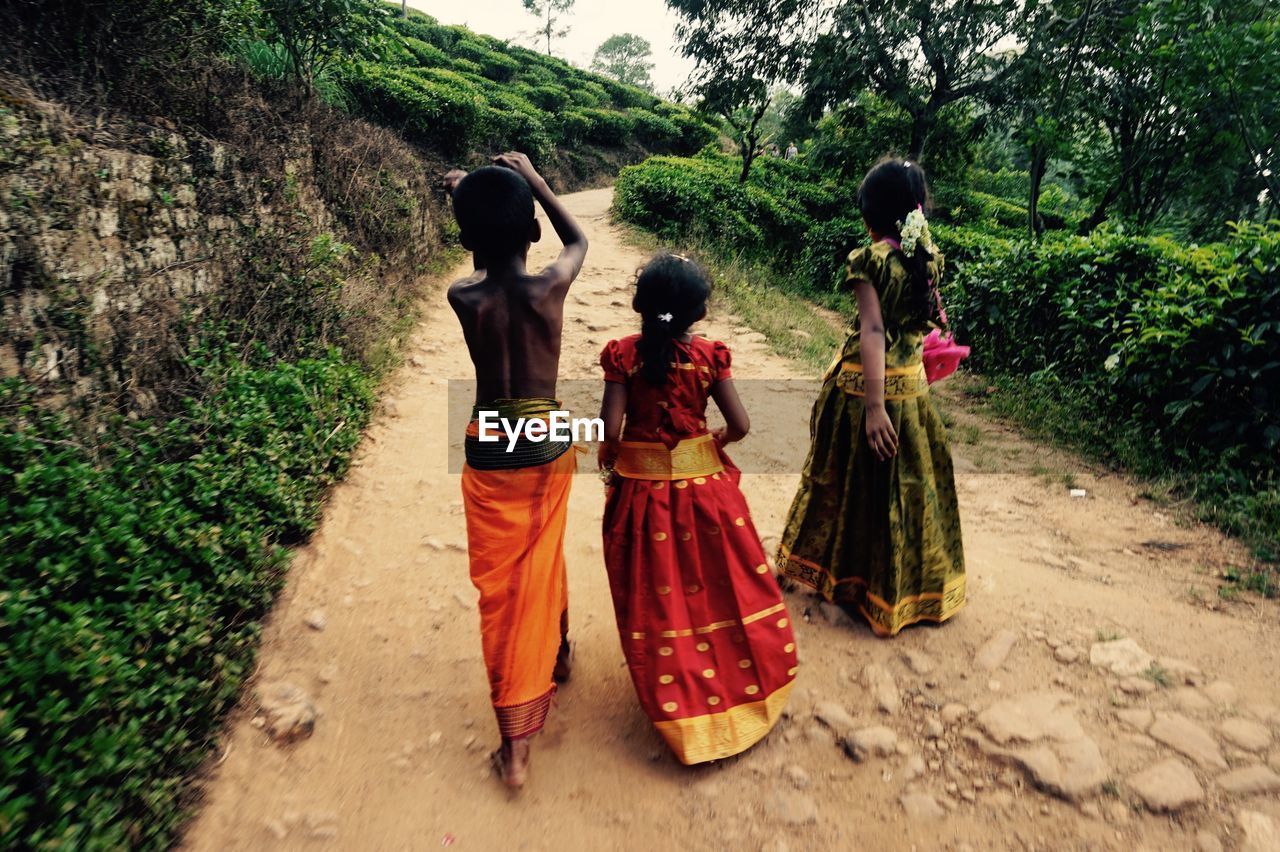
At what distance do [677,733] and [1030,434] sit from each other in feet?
14.7

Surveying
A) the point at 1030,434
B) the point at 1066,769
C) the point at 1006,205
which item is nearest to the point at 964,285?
the point at 1030,434

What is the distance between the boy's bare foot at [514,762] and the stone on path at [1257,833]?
7.11 ft

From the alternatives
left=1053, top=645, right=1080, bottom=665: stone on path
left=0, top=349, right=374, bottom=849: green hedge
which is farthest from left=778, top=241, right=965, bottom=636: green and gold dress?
left=0, top=349, right=374, bottom=849: green hedge

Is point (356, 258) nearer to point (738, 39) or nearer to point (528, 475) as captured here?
point (528, 475)

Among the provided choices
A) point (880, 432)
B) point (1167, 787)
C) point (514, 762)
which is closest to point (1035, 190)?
point (880, 432)

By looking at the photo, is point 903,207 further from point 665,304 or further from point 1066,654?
point 1066,654

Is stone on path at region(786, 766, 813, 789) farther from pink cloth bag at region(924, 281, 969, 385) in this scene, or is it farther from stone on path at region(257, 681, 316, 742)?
stone on path at region(257, 681, 316, 742)

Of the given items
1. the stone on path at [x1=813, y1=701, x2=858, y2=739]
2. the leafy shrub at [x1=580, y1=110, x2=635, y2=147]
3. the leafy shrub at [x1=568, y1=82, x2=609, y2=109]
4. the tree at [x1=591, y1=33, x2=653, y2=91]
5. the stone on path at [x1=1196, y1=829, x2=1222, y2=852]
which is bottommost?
the stone on path at [x1=813, y1=701, x2=858, y2=739]

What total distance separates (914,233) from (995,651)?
175cm

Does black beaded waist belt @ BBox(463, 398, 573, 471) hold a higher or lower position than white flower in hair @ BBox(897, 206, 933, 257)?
lower

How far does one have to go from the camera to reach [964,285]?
23.6ft

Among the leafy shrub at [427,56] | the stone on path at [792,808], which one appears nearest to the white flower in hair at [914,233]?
the stone on path at [792,808]

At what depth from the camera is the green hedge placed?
73.9 inches

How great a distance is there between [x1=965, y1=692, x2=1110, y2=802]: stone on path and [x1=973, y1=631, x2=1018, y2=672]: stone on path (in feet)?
0.64
